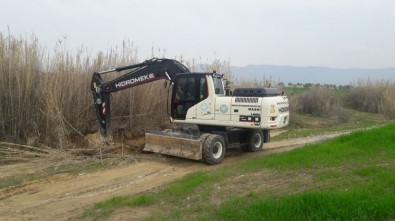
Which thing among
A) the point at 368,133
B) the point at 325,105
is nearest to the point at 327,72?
the point at 325,105

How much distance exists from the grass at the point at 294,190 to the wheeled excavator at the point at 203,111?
4.88 ft

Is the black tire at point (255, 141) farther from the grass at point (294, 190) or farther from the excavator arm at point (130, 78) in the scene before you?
the grass at point (294, 190)

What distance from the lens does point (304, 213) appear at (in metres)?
5.03

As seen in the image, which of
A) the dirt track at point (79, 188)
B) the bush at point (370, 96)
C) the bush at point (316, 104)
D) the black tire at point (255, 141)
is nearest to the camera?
the dirt track at point (79, 188)

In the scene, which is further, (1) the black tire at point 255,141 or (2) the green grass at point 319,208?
(1) the black tire at point 255,141

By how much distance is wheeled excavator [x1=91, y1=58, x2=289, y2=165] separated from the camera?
989cm

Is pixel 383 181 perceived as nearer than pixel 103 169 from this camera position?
Yes

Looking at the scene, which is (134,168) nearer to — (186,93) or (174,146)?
(174,146)

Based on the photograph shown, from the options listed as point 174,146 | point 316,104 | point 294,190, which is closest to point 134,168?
point 174,146

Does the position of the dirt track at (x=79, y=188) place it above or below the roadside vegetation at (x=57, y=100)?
below

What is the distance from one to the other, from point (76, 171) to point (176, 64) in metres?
3.75

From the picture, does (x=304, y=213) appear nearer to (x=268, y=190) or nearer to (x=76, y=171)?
(x=268, y=190)

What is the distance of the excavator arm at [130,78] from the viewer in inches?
427

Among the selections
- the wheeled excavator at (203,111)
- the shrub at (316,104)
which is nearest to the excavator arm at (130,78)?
the wheeled excavator at (203,111)
